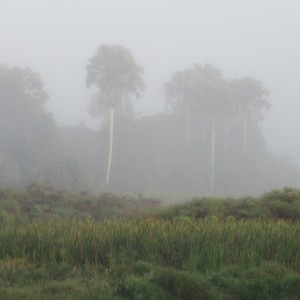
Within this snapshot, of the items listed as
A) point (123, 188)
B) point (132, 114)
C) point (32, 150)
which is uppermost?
point (132, 114)

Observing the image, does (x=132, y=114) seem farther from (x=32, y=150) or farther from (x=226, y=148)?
(x=32, y=150)

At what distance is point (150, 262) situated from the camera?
9.84m

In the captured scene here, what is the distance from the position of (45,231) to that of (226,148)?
50995 millimetres

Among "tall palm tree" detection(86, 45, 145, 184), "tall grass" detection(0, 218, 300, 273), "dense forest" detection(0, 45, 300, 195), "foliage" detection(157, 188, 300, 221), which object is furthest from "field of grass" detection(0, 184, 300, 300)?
"tall palm tree" detection(86, 45, 145, 184)

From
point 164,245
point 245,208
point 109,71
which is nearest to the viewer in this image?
point 164,245

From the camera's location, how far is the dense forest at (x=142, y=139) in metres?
46.8

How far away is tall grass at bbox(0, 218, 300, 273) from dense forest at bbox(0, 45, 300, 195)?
25.2 metres

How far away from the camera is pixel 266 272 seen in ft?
27.7

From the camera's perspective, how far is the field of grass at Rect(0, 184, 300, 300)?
758 centimetres

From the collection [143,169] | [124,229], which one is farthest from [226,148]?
[124,229]

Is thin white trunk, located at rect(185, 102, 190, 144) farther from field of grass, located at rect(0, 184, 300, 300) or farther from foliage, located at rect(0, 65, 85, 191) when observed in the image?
field of grass, located at rect(0, 184, 300, 300)

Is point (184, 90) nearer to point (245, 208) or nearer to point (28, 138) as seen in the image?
point (28, 138)

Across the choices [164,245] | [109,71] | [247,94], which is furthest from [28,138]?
[164,245]

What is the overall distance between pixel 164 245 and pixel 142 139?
4782cm
